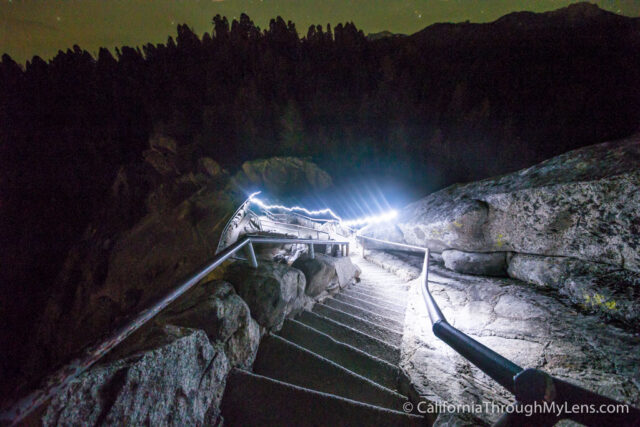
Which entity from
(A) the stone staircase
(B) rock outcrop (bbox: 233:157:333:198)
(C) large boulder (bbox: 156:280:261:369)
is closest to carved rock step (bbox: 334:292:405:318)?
(A) the stone staircase

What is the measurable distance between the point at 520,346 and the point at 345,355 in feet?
5.49

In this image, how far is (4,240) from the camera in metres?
20.3

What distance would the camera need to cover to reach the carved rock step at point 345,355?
2127mm

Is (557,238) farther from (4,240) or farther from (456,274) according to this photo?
(4,240)

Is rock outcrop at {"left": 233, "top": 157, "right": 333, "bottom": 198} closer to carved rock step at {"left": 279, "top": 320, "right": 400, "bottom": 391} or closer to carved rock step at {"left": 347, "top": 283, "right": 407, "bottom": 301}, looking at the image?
carved rock step at {"left": 347, "top": 283, "right": 407, "bottom": 301}

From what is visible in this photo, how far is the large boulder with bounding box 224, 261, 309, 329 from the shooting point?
2445 mm

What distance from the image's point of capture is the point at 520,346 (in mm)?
1969

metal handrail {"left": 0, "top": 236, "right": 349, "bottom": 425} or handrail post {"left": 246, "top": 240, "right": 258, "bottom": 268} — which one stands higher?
metal handrail {"left": 0, "top": 236, "right": 349, "bottom": 425}

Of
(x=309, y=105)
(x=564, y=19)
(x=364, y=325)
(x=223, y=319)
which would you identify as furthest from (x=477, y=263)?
(x=564, y=19)

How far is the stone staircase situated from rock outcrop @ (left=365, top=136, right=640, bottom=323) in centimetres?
215

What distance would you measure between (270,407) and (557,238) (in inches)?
159

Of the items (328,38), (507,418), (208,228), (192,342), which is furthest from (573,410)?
(328,38)

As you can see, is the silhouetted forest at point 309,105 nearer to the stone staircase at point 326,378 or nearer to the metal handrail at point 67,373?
the stone staircase at point 326,378

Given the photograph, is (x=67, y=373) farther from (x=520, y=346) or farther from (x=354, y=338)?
(x=520, y=346)
